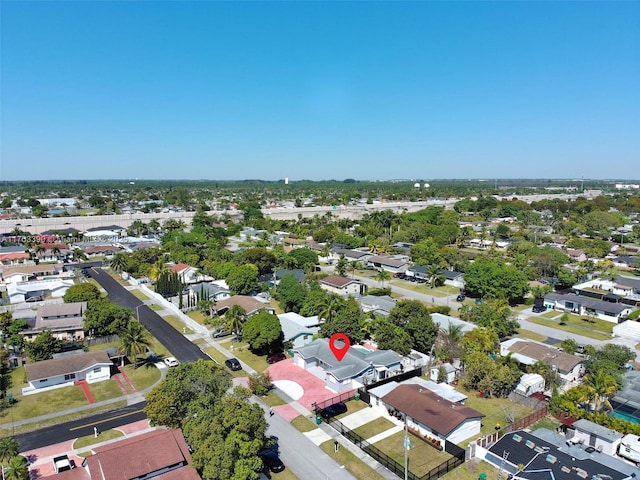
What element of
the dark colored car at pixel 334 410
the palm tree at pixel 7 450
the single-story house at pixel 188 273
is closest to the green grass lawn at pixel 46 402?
the palm tree at pixel 7 450

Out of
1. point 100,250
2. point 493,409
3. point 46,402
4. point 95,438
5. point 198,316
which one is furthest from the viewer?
point 100,250

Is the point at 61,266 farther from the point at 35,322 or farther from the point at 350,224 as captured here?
the point at 350,224

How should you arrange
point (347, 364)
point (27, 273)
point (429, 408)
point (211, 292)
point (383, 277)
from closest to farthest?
point (429, 408)
point (347, 364)
point (211, 292)
point (383, 277)
point (27, 273)

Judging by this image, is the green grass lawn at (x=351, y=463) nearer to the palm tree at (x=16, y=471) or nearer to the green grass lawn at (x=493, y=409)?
the green grass lawn at (x=493, y=409)

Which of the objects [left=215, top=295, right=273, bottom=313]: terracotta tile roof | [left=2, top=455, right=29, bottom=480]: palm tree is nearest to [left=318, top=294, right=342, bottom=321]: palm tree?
[left=215, top=295, right=273, bottom=313]: terracotta tile roof

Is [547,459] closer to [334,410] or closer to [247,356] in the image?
[334,410]

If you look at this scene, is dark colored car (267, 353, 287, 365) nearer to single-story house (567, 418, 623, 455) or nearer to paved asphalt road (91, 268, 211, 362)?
paved asphalt road (91, 268, 211, 362)

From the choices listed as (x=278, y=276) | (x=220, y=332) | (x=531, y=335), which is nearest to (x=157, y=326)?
(x=220, y=332)

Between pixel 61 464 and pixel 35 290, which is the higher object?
pixel 35 290
